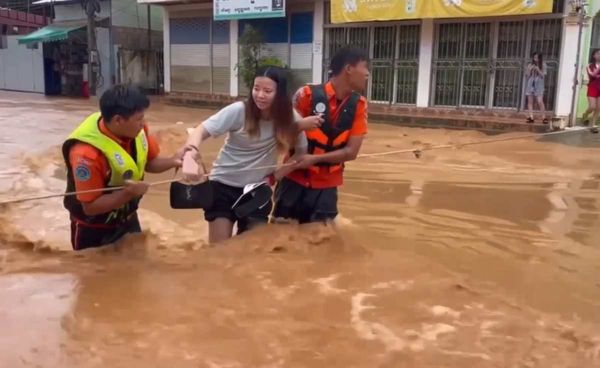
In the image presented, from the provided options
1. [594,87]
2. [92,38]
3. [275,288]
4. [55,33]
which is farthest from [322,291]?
[55,33]

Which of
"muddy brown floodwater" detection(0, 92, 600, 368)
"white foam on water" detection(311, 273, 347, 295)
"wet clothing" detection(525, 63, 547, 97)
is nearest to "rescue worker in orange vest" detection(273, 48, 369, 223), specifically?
"muddy brown floodwater" detection(0, 92, 600, 368)

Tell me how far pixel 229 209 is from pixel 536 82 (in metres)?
9.85

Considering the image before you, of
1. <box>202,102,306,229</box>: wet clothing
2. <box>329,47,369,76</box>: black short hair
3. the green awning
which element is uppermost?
the green awning

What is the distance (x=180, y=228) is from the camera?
5980 millimetres

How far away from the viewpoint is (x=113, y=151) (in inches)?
137

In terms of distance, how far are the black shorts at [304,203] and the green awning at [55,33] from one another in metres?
20.0

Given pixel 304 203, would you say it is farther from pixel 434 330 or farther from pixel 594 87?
pixel 594 87

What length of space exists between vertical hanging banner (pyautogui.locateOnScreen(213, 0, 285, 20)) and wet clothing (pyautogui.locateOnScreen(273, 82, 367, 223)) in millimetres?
12425

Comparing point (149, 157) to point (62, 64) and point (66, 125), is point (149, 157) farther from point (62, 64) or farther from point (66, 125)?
point (62, 64)

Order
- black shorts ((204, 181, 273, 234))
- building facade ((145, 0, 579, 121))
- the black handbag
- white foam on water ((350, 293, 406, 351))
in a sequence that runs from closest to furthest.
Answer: white foam on water ((350, 293, 406, 351))
the black handbag
black shorts ((204, 181, 273, 234))
building facade ((145, 0, 579, 121))

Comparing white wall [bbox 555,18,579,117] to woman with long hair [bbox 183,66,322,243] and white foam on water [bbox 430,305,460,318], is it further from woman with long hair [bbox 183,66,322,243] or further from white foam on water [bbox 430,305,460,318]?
white foam on water [bbox 430,305,460,318]

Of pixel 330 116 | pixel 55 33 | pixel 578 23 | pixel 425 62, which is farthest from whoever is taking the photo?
pixel 55 33

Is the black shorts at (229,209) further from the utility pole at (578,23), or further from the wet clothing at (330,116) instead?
the utility pole at (578,23)

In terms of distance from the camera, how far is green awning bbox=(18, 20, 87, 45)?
22047mm
